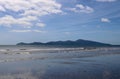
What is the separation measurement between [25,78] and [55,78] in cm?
260

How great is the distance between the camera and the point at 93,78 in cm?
1866

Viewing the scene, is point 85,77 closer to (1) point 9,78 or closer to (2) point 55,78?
(2) point 55,78

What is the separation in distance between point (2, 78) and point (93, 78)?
Result: 25.5ft

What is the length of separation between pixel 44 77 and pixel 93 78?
13.8ft

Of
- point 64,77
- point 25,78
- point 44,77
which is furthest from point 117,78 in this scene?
point 25,78

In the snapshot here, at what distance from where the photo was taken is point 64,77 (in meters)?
18.9

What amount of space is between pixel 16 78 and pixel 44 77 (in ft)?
7.84

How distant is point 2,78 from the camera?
18.9 metres

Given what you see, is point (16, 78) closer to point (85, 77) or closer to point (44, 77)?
point (44, 77)

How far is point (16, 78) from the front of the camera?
18875 millimetres

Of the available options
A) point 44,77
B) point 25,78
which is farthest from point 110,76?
point 25,78

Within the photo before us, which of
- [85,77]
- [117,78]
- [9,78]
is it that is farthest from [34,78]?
[117,78]

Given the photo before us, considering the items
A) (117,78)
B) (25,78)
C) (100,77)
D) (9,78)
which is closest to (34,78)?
(25,78)

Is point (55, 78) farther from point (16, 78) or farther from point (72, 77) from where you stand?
point (16, 78)
